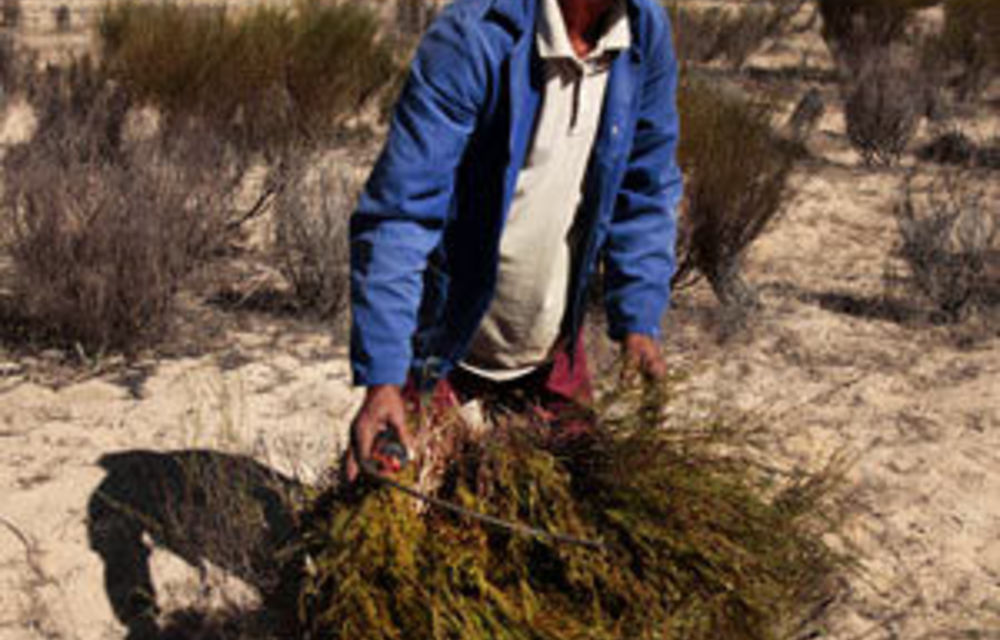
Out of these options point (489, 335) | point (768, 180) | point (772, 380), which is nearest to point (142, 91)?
point (768, 180)

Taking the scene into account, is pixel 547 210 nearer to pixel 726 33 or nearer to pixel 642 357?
pixel 642 357

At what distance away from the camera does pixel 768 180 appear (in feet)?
16.3

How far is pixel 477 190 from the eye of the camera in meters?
1.92

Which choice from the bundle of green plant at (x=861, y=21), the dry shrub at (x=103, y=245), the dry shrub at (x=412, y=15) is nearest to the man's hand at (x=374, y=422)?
the dry shrub at (x=103, y=245)

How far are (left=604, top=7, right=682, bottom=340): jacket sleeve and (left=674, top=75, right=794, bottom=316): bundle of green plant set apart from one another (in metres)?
2.67

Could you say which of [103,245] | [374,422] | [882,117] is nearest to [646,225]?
[374,422]

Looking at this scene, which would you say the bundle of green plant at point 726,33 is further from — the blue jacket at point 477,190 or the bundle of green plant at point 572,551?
the bundle of green plant at point 572,551

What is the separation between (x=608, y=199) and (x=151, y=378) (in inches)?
88.0

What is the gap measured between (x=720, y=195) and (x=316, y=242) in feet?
5.19

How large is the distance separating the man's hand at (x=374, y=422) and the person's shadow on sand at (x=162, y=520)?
72 centimetres

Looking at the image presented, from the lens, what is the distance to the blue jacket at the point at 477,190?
1739 mm

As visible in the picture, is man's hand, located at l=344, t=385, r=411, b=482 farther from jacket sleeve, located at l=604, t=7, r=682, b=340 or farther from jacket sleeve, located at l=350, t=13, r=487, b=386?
jacket sleeve, located at l=604, t=7, r=682, b=340

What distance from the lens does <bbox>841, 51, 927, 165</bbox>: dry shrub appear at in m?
7.72

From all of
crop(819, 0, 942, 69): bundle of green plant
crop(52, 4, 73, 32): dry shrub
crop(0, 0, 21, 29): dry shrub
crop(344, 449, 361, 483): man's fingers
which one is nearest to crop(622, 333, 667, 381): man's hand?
crop(344, 449, 361, 483): man's fingers
